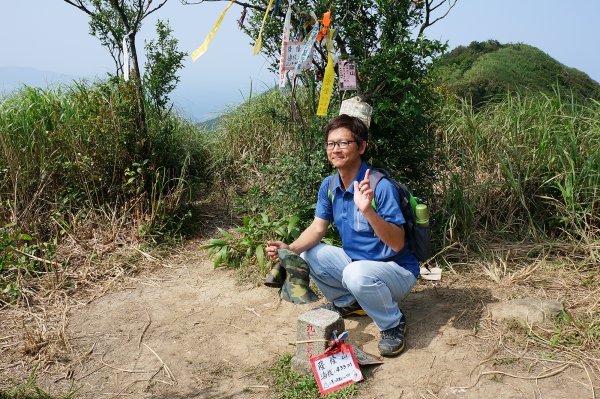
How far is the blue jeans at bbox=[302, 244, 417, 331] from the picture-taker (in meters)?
2.70

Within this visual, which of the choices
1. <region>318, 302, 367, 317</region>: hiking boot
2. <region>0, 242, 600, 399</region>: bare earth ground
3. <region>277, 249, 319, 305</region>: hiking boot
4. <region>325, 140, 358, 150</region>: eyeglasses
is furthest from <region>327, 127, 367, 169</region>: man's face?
<region>0, 242, 600, 399</region>: bare earth ground

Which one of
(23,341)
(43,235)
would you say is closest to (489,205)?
(23,341)

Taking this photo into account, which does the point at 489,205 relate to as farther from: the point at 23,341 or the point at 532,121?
the point at 23,341

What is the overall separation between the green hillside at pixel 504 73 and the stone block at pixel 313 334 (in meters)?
3.93

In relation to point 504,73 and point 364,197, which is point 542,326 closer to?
point 364,197

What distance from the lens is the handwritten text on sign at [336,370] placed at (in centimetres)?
250

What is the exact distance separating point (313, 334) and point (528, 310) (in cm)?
128

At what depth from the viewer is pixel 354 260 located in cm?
296

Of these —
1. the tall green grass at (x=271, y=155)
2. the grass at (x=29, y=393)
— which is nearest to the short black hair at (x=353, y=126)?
the tall green grass at (x=271, y=155)

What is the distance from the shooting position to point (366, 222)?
2.81 meters

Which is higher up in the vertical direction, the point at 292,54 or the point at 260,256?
the point at 292,54

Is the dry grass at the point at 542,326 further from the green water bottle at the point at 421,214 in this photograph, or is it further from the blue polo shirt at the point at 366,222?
the green water bottle at the point at 421,214

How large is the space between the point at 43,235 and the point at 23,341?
1.60m

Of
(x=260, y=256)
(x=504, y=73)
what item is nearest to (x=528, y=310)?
(x=260, y=256)
